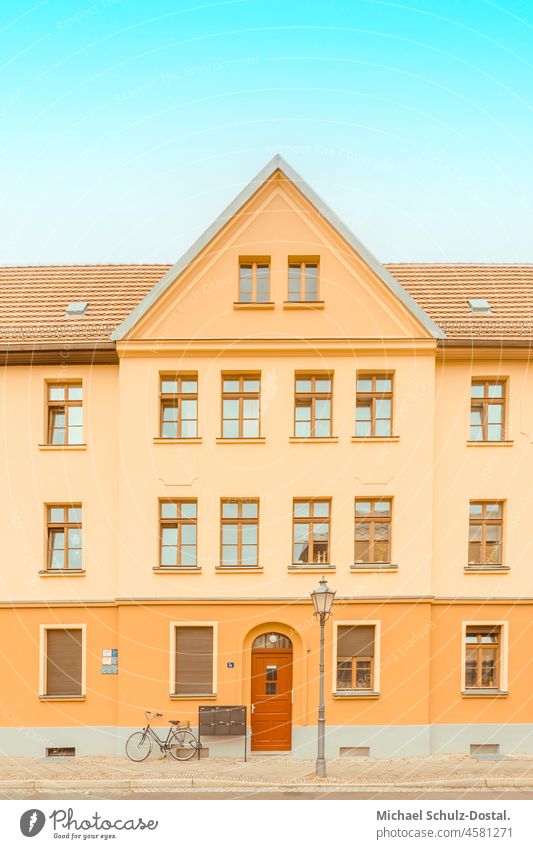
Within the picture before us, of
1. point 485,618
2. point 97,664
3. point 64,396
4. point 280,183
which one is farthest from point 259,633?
point 280,183

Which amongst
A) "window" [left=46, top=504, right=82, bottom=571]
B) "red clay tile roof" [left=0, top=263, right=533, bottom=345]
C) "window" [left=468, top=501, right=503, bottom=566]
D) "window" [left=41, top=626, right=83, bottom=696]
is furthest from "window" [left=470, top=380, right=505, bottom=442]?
"window" [left=41, top=626, right=83, bottom=696]

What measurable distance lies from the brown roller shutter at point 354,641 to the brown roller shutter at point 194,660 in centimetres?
327

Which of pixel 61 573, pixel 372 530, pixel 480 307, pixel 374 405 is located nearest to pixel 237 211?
pixel 374 405

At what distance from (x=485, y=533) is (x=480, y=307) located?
6.27 meters

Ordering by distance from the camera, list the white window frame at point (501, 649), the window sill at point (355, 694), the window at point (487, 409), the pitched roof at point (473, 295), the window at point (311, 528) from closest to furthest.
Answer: the window sill at point (355, 694), the white window frame at point (501, 649), the window at point (311, 528), the window at point (487, 409), the pitched roof at point (473, 295)

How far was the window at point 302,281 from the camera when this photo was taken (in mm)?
21906

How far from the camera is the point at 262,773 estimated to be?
61.5ft

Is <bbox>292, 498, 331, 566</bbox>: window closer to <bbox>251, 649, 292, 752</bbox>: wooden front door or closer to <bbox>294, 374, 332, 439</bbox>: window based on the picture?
<bbox>294, 374, 332, 439</bbox>: window

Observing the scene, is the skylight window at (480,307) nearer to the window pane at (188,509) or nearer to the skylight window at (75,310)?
the window pane at (188,509)

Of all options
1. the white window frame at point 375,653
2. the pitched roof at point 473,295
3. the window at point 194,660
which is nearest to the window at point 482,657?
the white window frame at point 375,653

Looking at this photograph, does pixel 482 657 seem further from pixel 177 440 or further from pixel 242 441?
pixel 177 440

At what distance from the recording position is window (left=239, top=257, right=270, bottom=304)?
21.9 metres

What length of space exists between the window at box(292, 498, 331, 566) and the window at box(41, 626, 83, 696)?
6.06 meters

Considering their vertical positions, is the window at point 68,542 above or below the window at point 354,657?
above
